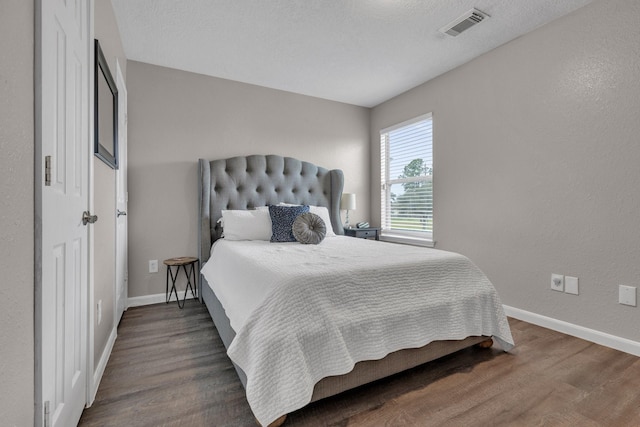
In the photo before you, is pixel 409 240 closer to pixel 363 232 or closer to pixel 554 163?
pixel 363 232

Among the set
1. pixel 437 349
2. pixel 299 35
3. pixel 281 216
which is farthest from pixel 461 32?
pixel 437 349

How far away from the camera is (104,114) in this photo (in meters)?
1.87

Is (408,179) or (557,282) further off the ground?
(408,179)

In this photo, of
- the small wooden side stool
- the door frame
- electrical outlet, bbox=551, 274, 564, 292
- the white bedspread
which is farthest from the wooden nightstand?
the door frame

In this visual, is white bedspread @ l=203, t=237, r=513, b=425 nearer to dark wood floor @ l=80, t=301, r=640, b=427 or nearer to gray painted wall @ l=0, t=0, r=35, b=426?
dark wood floor @ l=80, t=301, r=640, b=427

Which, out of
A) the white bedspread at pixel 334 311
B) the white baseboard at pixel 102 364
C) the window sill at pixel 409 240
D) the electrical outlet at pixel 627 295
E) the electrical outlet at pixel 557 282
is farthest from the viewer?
the window sill at pixel 409 240

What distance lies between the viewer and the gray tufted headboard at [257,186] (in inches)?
123

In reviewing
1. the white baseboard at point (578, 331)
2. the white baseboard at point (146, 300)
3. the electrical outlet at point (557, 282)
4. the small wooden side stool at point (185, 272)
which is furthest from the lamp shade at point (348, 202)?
the white baseboard at point (146, 300)

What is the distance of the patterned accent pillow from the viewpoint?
2.88m

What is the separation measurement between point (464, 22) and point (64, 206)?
113 inches

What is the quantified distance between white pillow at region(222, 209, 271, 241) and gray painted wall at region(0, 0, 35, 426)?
208 centimetres

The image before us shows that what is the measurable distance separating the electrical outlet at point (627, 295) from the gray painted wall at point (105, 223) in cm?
330

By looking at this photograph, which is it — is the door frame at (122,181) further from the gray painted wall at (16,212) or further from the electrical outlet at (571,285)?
the electrical outlet at (571,285)

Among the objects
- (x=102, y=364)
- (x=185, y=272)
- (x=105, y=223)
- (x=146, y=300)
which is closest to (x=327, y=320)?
(x=102, y=364)
